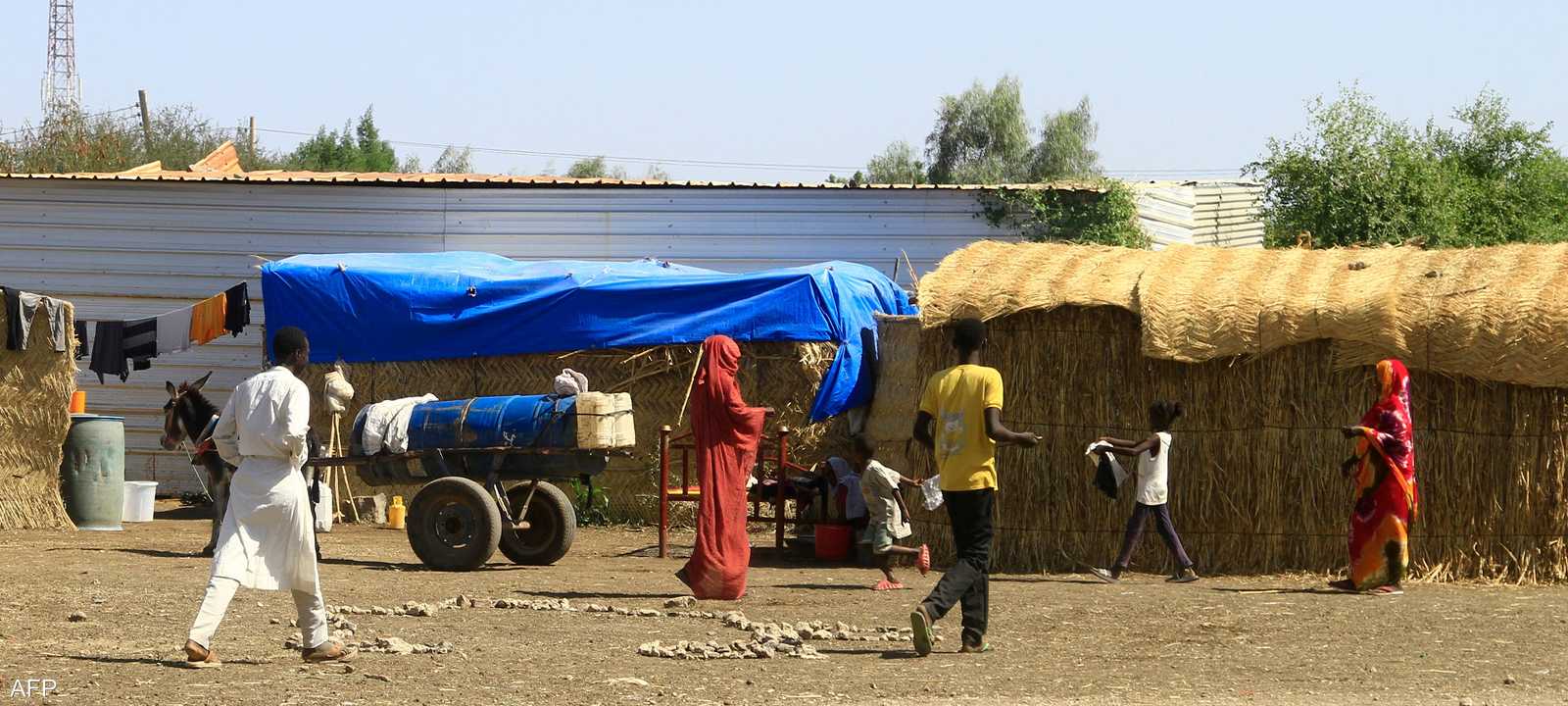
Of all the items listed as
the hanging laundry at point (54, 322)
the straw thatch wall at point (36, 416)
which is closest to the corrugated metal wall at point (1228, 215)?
the hanging laundry at point (54, 322)

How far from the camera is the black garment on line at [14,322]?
16688mm

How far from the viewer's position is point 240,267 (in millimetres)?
20453

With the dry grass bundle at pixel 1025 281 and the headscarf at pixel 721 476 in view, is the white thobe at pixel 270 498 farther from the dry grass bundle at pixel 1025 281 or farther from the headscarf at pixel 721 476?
the dry grass bundle at pixel 1025 281

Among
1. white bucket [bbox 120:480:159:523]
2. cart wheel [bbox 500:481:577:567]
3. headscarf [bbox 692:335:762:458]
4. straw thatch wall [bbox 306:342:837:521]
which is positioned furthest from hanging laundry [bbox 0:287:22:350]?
headscarf [bbox 692:335:762:458]

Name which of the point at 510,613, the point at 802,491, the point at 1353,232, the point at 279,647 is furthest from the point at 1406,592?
the point at 1353,232

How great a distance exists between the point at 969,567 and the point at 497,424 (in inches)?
224

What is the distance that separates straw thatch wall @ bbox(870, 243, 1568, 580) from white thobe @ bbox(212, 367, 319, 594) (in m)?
6.39

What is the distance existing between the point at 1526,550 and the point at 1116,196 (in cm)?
849

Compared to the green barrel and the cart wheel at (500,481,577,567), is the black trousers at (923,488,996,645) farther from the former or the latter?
the green barrel

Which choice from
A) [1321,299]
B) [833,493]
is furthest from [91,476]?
[1321,299]

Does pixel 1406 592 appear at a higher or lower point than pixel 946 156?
lower

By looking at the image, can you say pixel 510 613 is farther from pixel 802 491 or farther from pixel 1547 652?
pixel 1547 652

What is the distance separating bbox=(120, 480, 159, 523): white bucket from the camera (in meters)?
18.4

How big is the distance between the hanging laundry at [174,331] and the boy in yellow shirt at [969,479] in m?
11.6
